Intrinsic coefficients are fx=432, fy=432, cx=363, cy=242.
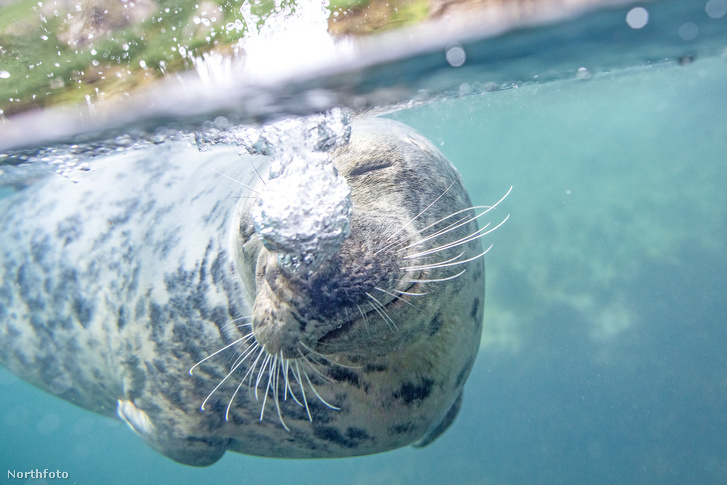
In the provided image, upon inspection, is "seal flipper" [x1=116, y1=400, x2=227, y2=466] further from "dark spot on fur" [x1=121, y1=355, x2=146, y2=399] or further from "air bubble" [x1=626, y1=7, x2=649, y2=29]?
"air bubble" [x1=626, y1=7, x2=649, y2=29]

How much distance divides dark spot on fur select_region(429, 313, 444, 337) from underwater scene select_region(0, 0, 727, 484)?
80cm

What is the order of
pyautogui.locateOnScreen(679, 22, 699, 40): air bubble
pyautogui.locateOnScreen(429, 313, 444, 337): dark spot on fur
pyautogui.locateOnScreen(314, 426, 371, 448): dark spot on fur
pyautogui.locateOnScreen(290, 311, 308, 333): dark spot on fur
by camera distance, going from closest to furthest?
pyautogui.locateOnScreen(290, 311, 308, 333): dark spot on fur
pyautogui.locateOnScreen(429, 313, 444, 337): dark spot on fur
pyautogui.locateOnScreen(679, 22, 699, 40): air bubble
pyautogui.locateOnScreen(314, 426, 371, 448): dark spot on fur

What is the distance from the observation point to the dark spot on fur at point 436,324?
249cm

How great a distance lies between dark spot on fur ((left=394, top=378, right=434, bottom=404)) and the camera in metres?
2.76

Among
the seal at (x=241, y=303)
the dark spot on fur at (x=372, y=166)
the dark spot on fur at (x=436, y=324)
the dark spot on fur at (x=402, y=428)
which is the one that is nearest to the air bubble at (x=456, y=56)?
the seal at (x=241, y=303)

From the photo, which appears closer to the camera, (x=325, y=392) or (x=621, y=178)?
(x=325, y=392)

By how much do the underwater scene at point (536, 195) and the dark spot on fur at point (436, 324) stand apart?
0.80m

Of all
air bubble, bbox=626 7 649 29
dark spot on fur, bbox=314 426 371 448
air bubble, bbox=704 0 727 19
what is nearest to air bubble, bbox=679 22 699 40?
air bubble, bbox=704 0 727 19

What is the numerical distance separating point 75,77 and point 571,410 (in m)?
17.1

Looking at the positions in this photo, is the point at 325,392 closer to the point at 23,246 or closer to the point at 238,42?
the point at 238,42

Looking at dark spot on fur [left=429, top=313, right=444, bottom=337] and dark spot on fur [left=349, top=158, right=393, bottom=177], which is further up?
dark spot on fur [left=349, top=158, right=393, bottom=177]

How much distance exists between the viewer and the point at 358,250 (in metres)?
1.85

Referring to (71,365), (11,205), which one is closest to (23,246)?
(11,205)

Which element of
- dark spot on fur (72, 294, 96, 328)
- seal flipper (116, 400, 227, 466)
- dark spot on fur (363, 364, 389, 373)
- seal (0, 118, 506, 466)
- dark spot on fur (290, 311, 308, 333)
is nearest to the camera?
dark spot on fur (290, 311, 308, 333)
